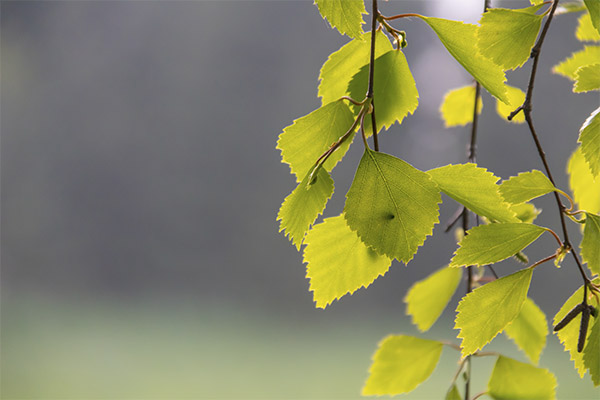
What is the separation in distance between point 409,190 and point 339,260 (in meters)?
0.04

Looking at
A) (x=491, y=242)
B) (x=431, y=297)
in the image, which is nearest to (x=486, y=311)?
(x=491, y=242)

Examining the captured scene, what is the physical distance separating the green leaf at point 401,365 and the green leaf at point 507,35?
14 cm

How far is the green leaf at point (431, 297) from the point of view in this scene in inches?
11.5

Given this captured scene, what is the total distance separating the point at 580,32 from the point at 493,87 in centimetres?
13

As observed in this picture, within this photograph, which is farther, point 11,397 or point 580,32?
point 11,397

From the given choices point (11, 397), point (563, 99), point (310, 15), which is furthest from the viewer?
point (310, 15)

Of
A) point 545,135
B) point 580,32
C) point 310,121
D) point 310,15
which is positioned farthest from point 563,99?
point 310,121

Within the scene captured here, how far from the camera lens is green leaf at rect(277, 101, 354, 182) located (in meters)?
0.18

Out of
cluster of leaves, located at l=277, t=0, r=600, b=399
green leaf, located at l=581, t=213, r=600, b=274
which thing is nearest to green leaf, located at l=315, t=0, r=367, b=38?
cluster of leaves, located at l=277, t=0, r=600, b=399

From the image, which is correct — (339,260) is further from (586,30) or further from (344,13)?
(586,30)

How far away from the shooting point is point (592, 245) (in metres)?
0.18

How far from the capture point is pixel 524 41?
17 centimetres

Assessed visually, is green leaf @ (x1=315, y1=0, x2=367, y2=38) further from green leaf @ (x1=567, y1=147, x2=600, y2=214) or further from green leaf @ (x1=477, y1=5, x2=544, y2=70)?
green leaf @ (x1=567, y1=147, x2=600, y2=214)

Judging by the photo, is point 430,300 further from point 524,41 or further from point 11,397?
point 11,397
